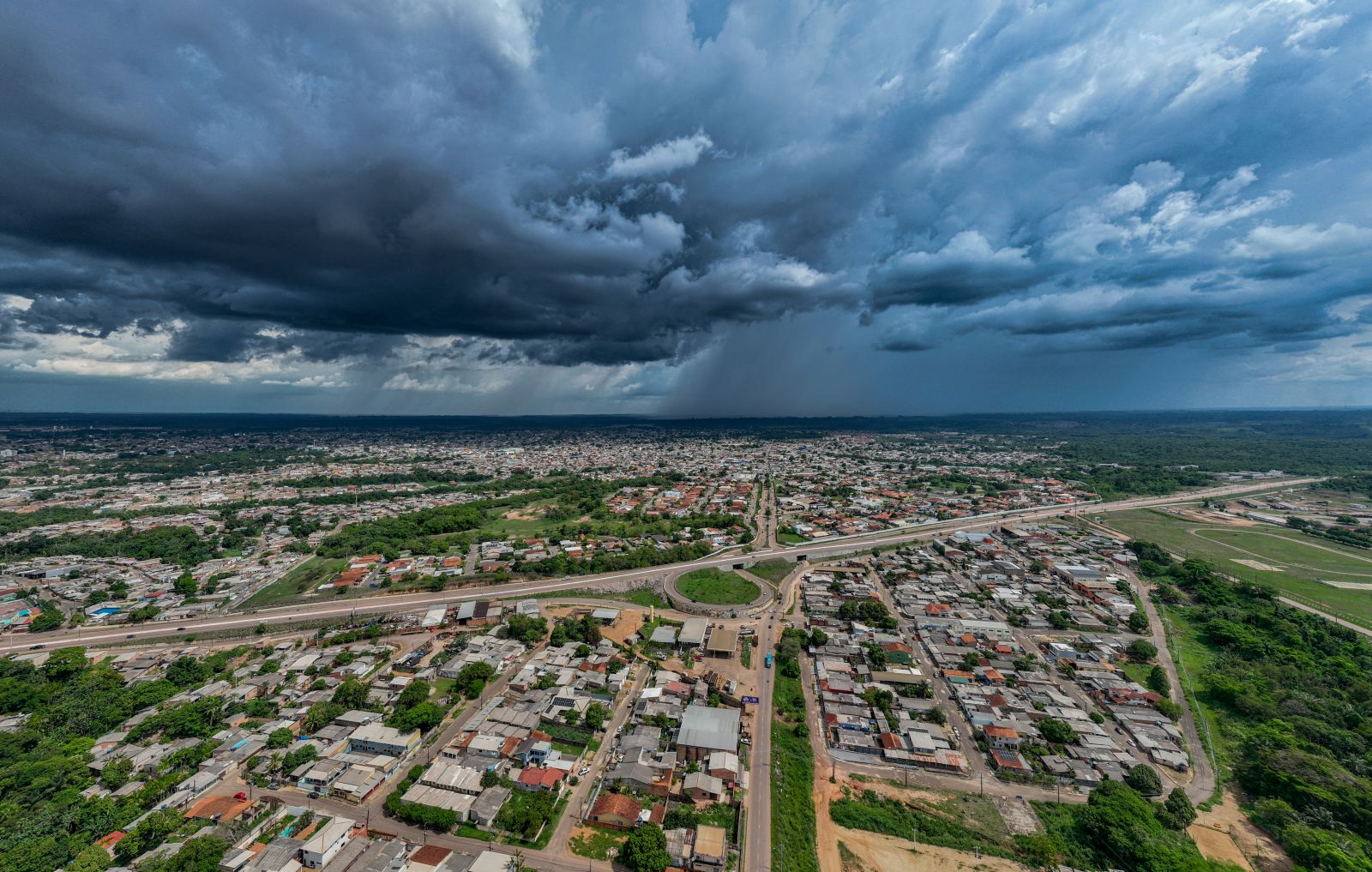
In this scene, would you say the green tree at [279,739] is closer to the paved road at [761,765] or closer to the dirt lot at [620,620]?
the dirt lot at [620,620]

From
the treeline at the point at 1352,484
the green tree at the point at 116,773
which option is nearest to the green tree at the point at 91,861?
the green tree at the point at 116,773

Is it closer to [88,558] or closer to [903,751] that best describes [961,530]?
[903,751]

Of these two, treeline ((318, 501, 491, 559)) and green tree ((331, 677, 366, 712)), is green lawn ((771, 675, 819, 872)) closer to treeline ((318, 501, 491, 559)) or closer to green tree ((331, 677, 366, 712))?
green tree ((331, 677, 366, 712))

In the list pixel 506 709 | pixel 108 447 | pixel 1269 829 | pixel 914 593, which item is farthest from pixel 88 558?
pixel 108 447

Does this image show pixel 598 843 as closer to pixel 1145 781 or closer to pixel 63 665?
pixel 1145 781

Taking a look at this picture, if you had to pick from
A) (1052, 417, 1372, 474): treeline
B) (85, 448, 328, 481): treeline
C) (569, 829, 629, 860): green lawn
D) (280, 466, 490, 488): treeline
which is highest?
(1052, 417, 1372, 474): treeline

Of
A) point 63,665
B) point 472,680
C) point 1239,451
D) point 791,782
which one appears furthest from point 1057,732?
point 1239,451

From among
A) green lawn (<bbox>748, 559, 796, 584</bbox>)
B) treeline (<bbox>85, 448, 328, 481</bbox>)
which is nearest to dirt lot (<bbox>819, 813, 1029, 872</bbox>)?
green lawn (<bbox>748, 559, 796, 584</bbox>)
